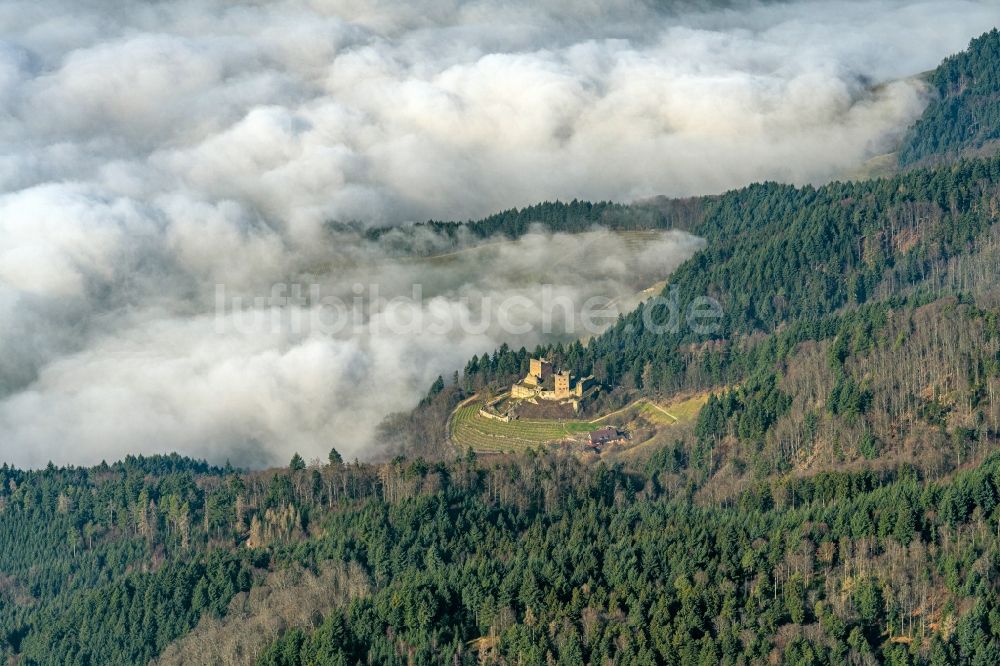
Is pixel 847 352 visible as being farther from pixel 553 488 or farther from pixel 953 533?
pixel 953 533

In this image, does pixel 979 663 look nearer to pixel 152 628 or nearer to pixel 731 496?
pixel 731 496

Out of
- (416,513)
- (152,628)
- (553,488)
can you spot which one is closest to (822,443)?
(553,488)

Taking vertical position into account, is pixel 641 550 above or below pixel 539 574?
above

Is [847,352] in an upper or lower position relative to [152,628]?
upper

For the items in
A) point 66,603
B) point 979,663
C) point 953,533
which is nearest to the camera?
point 979,663

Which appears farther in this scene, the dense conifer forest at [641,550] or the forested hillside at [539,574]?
the dense conifer forest at [641,550]

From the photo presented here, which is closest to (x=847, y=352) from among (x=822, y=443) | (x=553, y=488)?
(x=822, y=443)

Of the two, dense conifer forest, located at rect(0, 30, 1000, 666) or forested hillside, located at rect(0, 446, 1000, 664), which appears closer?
forested hillside, located at rect(0, 446, 1000, 664)

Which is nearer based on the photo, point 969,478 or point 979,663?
point 979,663

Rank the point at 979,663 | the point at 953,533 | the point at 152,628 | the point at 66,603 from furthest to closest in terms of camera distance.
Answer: the point at 66,603
the point at 152,628
the point at 953,533
the point at 979,663

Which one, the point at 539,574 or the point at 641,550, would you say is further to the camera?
the point at 641,550
